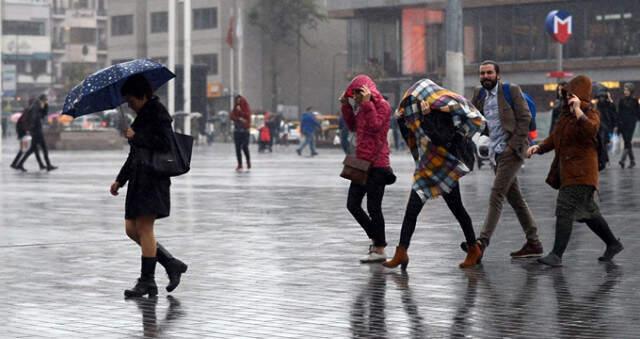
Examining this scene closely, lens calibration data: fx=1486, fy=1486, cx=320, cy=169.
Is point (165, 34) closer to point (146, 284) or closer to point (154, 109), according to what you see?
point (154, 109)

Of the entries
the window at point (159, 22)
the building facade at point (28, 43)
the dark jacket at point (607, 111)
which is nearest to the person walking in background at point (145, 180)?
the dark jacket at point (607, 111)

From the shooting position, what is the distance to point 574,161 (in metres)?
11.9

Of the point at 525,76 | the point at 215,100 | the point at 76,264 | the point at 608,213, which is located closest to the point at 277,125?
the point at 525,76

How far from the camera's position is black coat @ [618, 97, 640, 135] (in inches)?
1212

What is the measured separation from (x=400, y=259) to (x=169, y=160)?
2400 millimetres

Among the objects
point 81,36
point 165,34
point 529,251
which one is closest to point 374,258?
point 529,251

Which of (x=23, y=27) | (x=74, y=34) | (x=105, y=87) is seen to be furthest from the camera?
(x=74, y=34)

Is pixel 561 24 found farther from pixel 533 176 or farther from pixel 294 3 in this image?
pixel 294 3

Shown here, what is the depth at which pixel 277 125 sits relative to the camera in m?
72.1

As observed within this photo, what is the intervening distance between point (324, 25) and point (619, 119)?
82415mm

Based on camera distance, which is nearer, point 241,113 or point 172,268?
point 172,268

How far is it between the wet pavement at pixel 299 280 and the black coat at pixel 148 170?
63 cm

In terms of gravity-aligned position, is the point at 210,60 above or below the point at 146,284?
above

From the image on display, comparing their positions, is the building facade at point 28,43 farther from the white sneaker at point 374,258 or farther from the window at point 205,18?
the white sneaker at point 374,258
